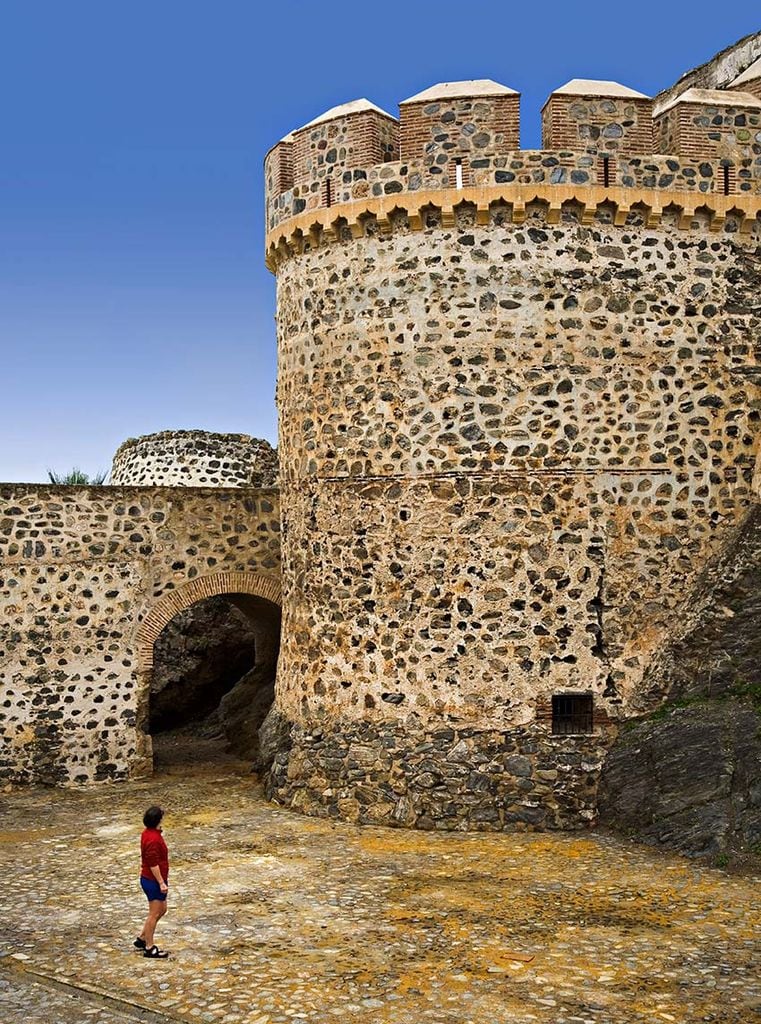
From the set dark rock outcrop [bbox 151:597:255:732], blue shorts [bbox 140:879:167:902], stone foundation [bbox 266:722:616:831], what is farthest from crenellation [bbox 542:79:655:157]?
dark rock outcrop [bbox 151:597:255:732]

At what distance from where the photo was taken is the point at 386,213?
11078mm

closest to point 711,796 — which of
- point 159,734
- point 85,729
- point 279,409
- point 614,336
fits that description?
point 614,336

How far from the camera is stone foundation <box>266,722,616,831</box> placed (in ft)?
33.9

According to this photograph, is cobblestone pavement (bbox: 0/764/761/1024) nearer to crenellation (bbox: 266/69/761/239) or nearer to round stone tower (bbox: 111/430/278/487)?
crenellation (bbox: 266/69/761/239)

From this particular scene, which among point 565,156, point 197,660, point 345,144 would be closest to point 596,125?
point 565,156

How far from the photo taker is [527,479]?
421 inches

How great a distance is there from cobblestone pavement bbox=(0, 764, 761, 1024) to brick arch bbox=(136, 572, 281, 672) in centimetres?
294

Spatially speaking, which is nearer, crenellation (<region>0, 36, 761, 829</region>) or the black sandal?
the black sandal

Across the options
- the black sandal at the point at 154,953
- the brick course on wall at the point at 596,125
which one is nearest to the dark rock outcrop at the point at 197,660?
the brick course on wall at the point at 596,125

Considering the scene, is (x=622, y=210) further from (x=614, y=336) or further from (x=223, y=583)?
(x=223, y=583)

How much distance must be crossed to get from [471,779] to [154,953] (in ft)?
13.6

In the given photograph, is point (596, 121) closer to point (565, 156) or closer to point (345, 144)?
point (565, 156)

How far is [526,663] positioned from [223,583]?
4.77 m

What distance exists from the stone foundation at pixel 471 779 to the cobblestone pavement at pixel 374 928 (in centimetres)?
24
